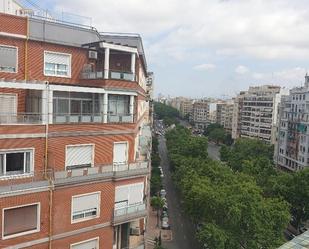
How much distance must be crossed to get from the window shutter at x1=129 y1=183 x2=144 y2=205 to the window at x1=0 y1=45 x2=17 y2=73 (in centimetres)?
981

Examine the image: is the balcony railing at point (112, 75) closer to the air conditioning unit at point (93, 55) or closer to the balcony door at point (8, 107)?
the air conditioning unit at point (93, 55)

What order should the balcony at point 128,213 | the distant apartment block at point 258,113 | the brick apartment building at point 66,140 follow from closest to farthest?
the brick apartment building at point 66,140 → the balcony at point 128,213 → the distant apartment block at point 258,113

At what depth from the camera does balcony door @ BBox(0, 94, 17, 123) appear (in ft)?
63.3

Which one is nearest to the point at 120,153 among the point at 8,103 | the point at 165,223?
the point at 8,103

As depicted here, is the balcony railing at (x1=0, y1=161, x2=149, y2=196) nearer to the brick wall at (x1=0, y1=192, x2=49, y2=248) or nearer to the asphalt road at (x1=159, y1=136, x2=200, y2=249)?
the brick wall at (x1=0, y1=192, x2=49, y2=248)

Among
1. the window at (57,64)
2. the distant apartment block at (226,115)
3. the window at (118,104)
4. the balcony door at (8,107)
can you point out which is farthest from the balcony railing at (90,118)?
the distant apartment block at (226,115)

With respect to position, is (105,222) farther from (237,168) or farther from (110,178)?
(237,168)

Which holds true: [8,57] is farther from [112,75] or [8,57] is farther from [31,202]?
[31,202]

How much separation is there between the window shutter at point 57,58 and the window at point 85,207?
8.27m

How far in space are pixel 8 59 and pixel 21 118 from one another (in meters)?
3.63

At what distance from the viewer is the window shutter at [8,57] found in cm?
2051

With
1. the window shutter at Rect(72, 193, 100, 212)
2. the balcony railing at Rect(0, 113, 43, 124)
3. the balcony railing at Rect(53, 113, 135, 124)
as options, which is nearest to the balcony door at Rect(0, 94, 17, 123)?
the balcony railing at Rect(0, 113, 43, 124)

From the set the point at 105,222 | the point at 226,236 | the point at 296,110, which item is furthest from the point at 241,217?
the point at 296,110

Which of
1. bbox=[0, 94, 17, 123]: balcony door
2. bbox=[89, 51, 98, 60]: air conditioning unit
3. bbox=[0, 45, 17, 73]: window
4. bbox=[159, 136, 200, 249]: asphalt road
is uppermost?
bbox=[89, 51, 98, 60]: air conditioning unit
